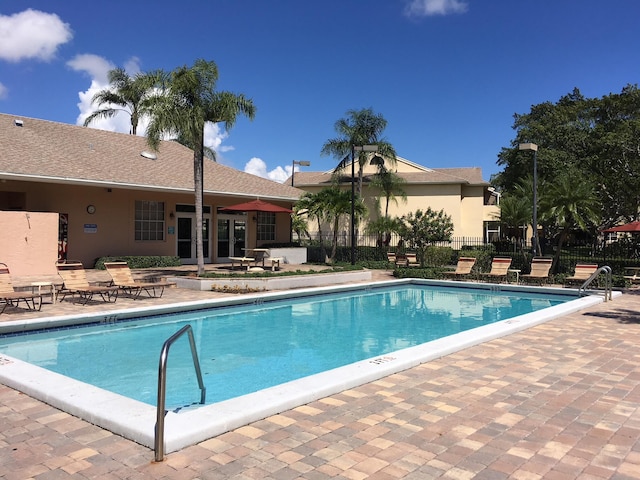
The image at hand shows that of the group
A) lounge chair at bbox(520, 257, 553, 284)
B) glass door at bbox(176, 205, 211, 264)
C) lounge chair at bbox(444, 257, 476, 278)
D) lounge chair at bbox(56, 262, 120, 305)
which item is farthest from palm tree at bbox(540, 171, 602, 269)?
lounge chair at bbox(56, 262, 120, 305)

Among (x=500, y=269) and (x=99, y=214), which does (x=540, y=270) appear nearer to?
(x=500, y=269)

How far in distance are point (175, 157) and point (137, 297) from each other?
1359 cm

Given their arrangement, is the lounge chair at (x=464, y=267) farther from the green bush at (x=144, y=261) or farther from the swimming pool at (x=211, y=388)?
the green bush at (x=144, y=261)

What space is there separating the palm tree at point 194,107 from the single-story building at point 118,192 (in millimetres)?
4505

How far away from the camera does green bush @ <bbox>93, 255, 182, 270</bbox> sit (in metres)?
19.5

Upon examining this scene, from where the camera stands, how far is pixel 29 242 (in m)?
17.0

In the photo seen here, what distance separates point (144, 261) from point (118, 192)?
3.10m

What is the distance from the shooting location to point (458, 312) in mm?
14242

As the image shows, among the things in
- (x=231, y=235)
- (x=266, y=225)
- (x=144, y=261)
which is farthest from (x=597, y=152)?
(x=144, y=261)

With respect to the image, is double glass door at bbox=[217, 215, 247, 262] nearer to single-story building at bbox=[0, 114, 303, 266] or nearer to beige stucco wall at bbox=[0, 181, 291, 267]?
single-story building at bbox=[0, 114, 303, 266]

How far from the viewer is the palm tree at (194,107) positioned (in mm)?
15352

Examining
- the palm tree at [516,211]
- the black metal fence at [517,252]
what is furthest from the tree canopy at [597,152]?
the black metal fence at [517,252]

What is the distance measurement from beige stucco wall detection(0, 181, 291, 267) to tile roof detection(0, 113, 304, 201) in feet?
3.34

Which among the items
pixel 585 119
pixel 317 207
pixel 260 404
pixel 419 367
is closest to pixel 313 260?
pixel 317 207
